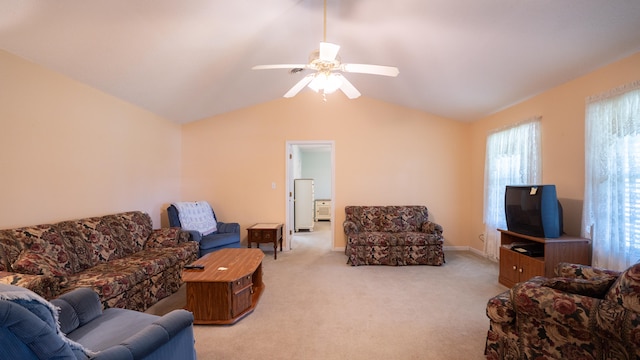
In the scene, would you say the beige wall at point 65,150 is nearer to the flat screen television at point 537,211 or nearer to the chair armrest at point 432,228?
the chair armrest at point 432,228

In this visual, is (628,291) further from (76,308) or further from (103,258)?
(103,258)

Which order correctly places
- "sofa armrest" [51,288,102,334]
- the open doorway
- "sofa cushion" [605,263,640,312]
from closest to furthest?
"sofa cushion" [605,263,640,312] → "sofa armrest" [51,288,102,334] → the open doorway

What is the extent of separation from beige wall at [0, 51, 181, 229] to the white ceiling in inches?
8.2

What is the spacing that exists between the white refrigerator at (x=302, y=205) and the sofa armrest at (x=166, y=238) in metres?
3.44

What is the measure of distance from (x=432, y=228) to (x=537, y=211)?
5.04 feet

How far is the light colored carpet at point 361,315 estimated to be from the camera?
1995 millimetres

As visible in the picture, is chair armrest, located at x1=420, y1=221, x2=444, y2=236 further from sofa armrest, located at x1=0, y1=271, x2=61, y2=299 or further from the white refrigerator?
sofa armrest, located at x1=0, y1=271, x2=61, y2=299

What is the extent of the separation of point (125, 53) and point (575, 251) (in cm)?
491

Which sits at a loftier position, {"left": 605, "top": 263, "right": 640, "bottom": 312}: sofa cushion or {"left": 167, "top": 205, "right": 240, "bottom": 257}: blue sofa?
{"left": 605, "top": 263, "right": 640, "bottom": 312}: sofa cushion

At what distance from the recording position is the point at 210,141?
5.00 meters

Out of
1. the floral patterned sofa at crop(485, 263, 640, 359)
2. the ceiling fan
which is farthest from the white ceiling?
the floral patterned sofa at crop(485, 263, 640, 359)

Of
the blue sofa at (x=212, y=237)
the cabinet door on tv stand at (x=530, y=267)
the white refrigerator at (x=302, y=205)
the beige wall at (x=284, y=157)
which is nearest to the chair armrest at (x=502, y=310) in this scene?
the cabinet door on tv stand at (x=530, y=267)

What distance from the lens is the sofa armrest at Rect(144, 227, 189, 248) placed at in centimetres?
337

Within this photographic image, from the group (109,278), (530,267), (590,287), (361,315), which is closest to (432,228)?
(530,267)
